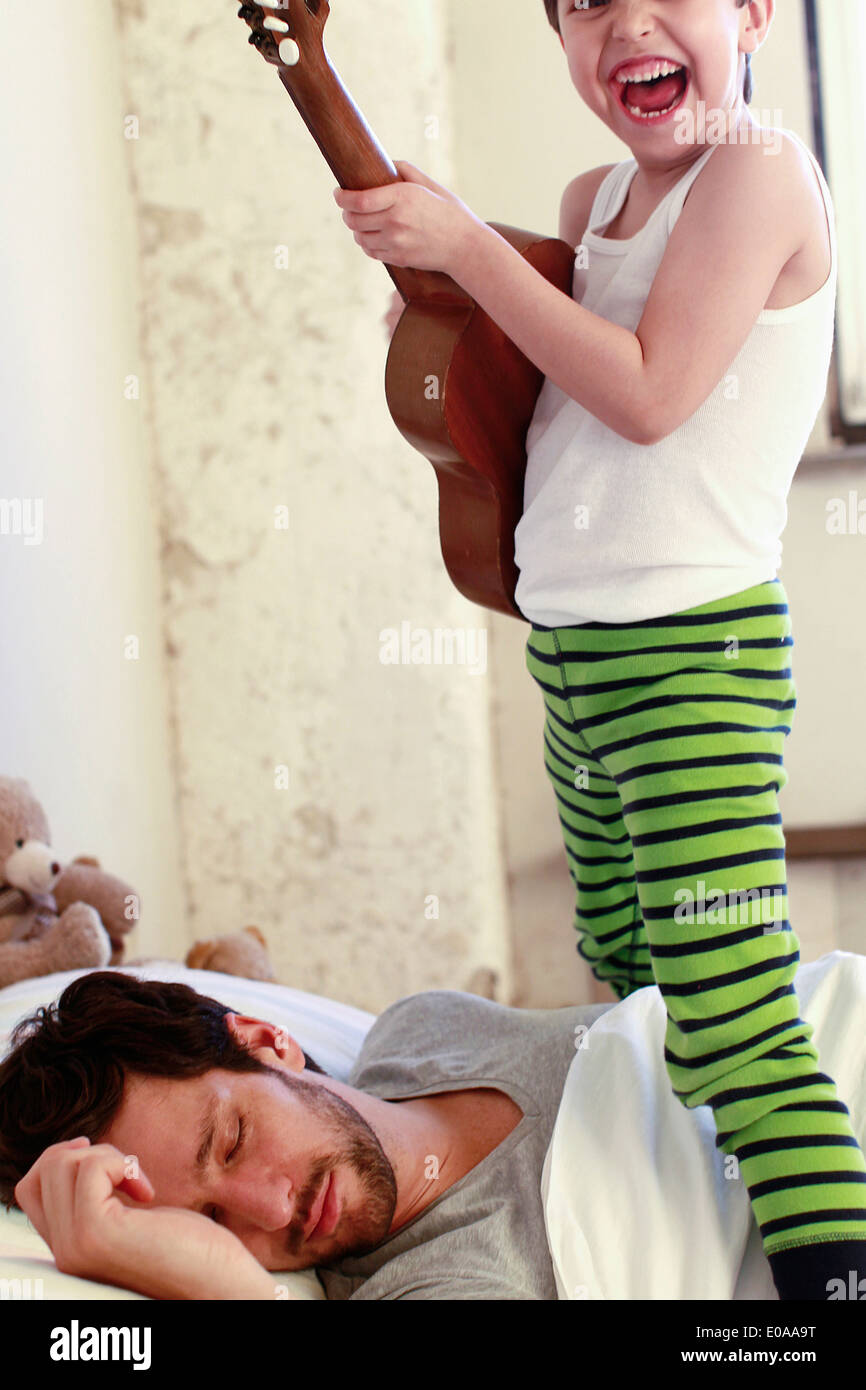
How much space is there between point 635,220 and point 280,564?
1173 millimetres

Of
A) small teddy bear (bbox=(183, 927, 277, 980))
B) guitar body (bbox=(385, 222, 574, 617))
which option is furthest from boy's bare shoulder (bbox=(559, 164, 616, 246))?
small teddy bear (bbox=(183, 927, 277, 980))

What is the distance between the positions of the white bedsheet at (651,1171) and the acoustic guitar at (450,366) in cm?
41

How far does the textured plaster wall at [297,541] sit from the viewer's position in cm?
200

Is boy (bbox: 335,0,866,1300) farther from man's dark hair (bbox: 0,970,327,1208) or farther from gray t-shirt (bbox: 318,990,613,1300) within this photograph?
man's dark hair (bbox: 0,970,327,1208)

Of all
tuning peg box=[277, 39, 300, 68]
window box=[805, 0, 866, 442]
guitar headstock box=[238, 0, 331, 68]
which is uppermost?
window box=[805, 0, 866, 442]

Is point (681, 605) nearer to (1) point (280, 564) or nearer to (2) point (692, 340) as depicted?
(2) point (692, 340)

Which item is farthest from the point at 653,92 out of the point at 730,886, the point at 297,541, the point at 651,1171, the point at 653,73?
the point at 297,541

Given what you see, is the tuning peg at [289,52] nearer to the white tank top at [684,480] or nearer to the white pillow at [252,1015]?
the white tank top at [684,480]

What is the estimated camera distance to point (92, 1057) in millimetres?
993

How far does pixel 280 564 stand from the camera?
2.11m

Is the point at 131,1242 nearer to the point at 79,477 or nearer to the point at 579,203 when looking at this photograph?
the point at 579,203

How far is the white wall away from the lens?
161cm

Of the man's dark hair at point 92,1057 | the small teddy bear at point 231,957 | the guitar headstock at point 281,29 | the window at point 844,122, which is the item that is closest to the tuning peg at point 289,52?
the guitar headstock at point 281,29

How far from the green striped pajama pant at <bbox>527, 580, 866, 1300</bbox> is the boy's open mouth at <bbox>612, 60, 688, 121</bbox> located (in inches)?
14.7
